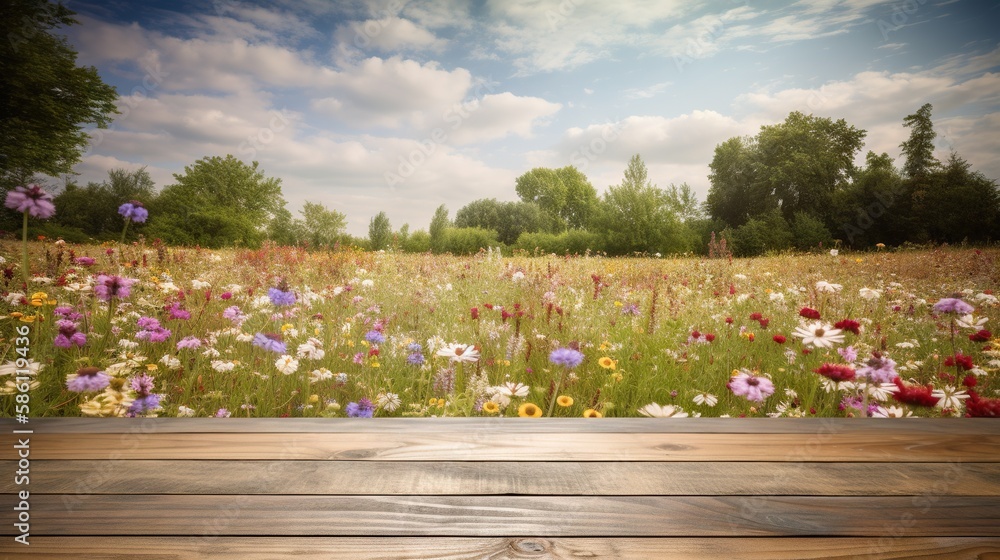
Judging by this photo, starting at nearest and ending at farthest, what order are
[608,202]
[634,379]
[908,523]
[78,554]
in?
[78,554]
[908,523]
[634,379]
[608,202]

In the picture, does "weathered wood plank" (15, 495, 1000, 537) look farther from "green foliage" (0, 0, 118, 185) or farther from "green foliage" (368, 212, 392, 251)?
"green foliage" (368, 212, 392, 251)

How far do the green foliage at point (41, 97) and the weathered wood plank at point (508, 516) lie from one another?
4295 millimetres

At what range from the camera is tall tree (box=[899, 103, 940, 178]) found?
468 cm

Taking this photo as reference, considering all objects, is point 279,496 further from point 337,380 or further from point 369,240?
point 369,240

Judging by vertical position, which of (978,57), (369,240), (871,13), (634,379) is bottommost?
(634,379)

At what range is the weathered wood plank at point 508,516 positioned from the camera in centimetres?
105

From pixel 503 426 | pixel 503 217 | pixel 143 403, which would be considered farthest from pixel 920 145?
pixel 503 217

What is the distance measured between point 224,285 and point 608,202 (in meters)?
15.3

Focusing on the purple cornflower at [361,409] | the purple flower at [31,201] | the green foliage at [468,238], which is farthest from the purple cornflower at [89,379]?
the green foliage at [468,238]

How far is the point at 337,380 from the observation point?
8.46 ft

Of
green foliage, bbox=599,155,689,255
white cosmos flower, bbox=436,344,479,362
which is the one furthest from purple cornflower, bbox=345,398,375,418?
green foliage, bbox=599,155,689,255

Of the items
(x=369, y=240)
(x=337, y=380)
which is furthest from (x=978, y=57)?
(x=369, y=240)

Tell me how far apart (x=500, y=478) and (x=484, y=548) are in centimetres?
28

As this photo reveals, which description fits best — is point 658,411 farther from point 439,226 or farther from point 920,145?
point 439,226
